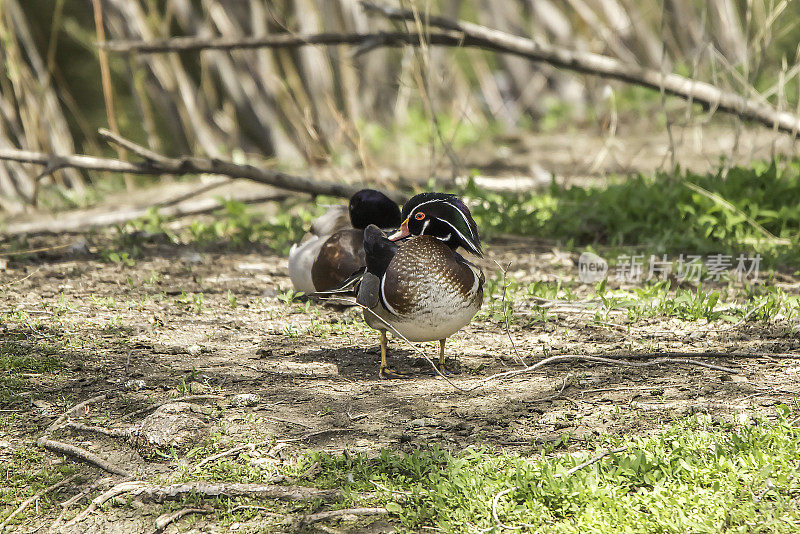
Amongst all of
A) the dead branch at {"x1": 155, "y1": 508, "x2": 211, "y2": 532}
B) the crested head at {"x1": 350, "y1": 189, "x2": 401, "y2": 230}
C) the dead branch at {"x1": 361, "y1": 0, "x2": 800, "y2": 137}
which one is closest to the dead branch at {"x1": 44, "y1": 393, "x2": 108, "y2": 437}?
the dead branch at {"x1": 155, "y1": 508, "x2": 211, "y2": 532}

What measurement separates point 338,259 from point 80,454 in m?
1.67

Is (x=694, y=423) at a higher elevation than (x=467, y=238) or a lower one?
lower

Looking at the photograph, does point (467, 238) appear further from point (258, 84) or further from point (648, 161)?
point (258, 84)

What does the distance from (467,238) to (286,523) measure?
57.9 inches

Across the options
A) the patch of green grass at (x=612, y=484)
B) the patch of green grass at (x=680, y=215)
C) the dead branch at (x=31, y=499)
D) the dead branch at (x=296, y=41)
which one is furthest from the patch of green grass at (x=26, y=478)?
the dead branch at (x=296, y=41)

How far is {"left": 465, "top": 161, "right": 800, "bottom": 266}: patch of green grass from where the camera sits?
18.1 ft

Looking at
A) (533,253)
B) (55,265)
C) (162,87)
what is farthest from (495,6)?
(55,265)

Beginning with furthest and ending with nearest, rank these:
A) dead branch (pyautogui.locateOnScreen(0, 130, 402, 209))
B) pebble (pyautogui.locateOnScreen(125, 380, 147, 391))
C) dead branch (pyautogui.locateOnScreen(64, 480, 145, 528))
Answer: dead branch (pyautogui.locateOnScreen(0, 130, 402, 209)), pebble (pyautogui.locateOnScreen(125, 380, 147, 391)), dead branch (pyautogui.locateOnScreen(64, 480, 145, 528))

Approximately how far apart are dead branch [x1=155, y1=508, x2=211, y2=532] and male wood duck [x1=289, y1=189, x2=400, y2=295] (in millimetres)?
1628

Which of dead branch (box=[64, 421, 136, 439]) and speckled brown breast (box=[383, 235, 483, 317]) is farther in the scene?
speckled brown breast (box=[383, 235, 483, 317])

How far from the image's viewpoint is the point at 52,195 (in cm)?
829

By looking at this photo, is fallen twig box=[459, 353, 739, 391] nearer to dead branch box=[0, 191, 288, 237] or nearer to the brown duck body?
the brown duck body

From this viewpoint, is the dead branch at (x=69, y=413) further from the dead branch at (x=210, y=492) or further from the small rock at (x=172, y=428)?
the dead branch at (x=210, y=492)

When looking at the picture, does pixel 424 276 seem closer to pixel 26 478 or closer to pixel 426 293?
pixel 426 293
